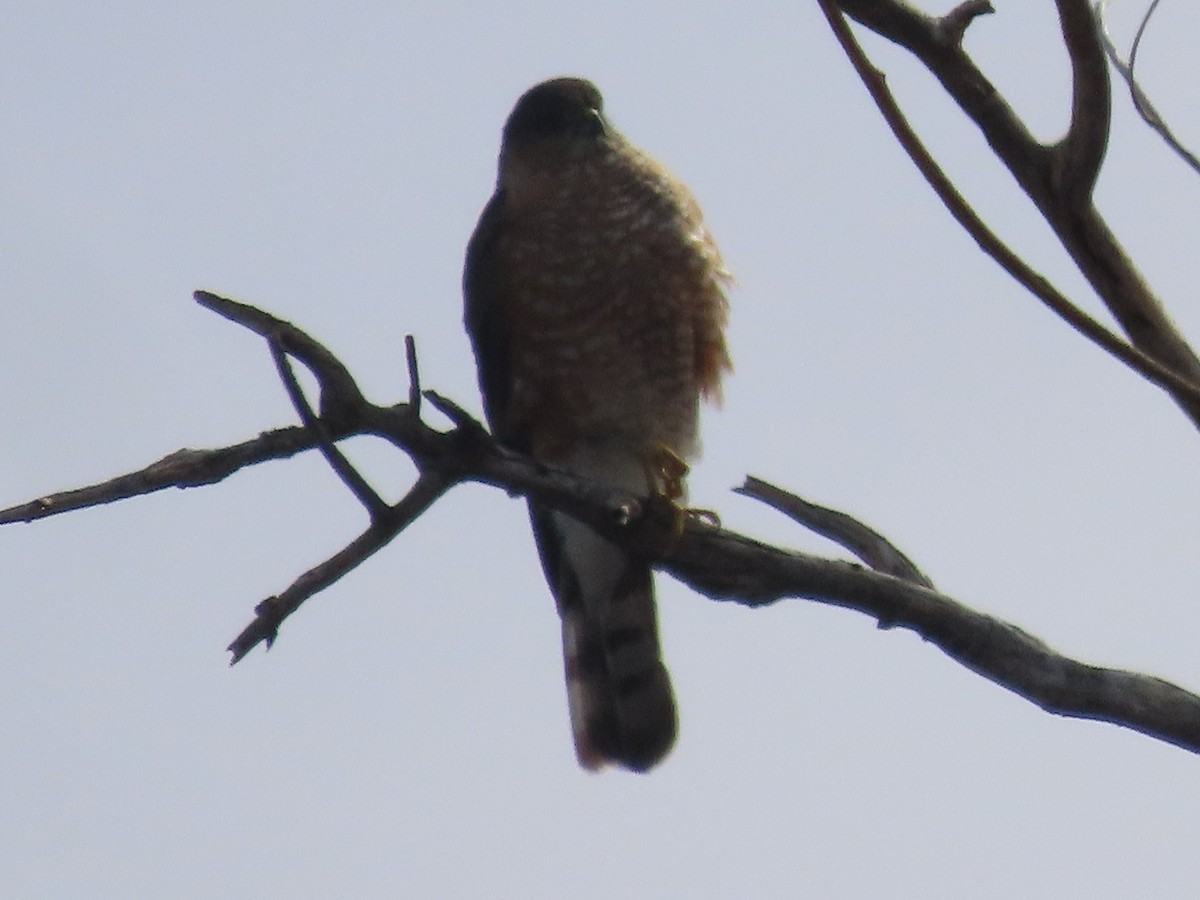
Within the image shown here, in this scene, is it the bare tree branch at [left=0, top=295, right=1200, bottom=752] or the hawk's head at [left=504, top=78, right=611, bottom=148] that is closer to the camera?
the bare tree branch at [left=0, top=295, right=1200, bottom=752]

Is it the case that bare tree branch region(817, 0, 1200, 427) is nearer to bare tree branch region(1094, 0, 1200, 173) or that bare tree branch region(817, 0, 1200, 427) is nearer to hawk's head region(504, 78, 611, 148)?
bare tree branch region(1094, 0, 1200, 173)

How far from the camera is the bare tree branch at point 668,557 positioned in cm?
295

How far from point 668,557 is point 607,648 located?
173 cm

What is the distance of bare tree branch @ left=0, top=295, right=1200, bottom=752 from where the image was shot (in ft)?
9.68

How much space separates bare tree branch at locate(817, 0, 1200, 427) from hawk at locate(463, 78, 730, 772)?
5.30ft

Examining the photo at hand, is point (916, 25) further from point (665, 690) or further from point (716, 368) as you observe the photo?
point (665, 690)

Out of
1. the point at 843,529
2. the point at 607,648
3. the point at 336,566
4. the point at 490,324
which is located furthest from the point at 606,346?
the point at 336,566

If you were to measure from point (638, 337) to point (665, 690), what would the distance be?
3.46 ft

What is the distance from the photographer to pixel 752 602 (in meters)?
3.36

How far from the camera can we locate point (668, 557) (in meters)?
3.47

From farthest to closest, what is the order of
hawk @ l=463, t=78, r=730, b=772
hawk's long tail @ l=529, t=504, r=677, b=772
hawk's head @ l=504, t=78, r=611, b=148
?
hawk's head @ l=504, t=78, r=611, b=148 → hawk's long tail @ l=529, t=504, r=677, b=772 → hawk @ l=463, t=78, r=730, b=772

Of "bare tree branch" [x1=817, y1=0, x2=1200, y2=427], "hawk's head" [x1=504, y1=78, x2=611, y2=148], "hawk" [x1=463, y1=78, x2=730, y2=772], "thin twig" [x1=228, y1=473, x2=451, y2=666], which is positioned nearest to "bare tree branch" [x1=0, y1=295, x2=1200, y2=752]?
"thin twig" [x1=228, y1=473, x2=451, y2=666]

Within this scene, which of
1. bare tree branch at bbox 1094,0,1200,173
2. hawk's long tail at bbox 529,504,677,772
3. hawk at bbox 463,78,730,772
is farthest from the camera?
hawk's long tail at bbox 529,504,677,772

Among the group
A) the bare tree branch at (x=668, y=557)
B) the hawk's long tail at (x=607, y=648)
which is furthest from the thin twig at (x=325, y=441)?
the hawk's long tail at (x=607, y=648)
